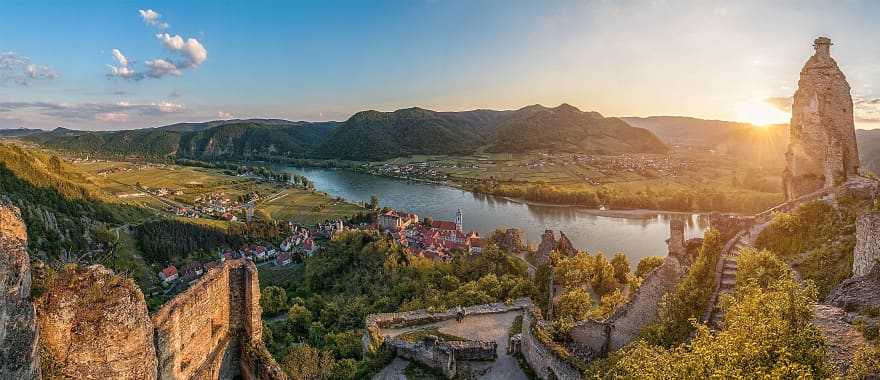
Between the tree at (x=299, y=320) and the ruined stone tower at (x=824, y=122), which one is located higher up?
the ruined stone tower at (x=824, y=122)

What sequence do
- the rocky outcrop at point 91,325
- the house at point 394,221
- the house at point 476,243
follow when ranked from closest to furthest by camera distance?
the rocky outcrop at point 91,325, the house at point 476,243, the house at point 394,221

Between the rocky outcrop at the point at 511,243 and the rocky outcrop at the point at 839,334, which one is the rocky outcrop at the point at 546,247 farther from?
the rocky outcrop at the point at 839,334

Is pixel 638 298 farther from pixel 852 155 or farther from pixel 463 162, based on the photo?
pixel 463 162

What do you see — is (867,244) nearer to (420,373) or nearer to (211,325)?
(211,325)

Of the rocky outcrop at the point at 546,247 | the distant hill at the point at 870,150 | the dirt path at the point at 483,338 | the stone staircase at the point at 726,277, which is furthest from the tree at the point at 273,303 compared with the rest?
the distant hill at the point at 870,150

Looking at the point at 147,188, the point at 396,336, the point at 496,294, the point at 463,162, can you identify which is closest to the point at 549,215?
the point at 496,294

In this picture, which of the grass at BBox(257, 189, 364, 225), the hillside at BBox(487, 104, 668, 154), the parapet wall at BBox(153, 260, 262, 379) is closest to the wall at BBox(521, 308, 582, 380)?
the parapet wall at BBox(153, 260, 262, 379)

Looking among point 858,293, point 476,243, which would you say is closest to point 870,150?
point 476,243
